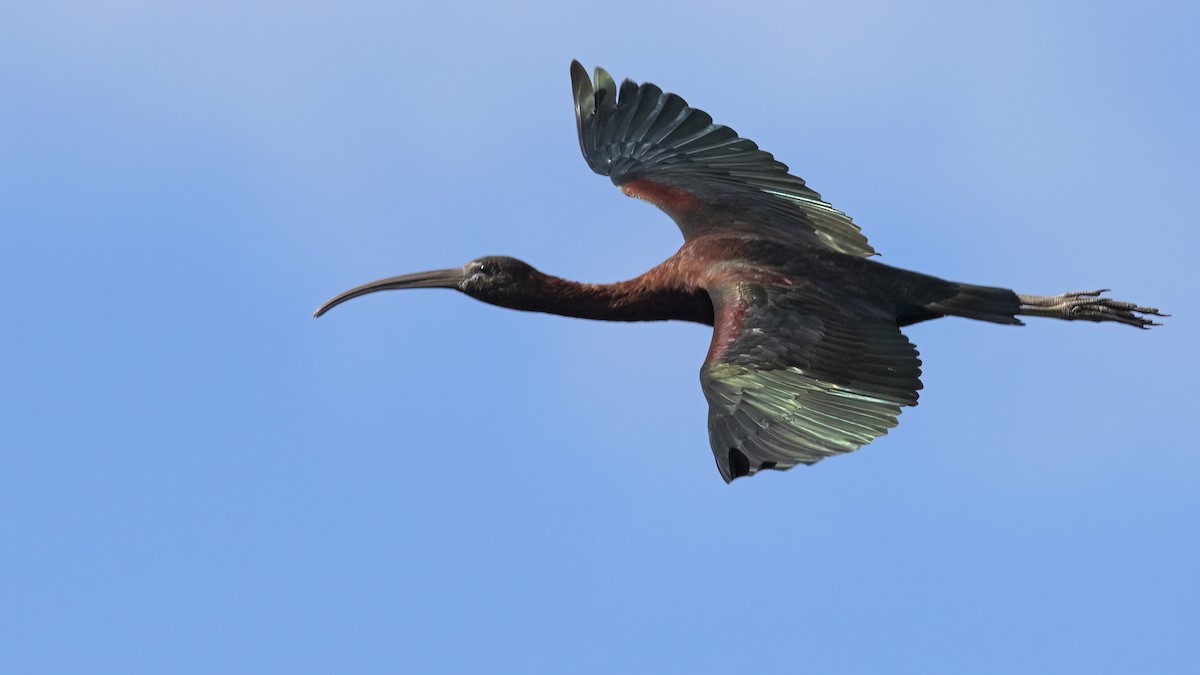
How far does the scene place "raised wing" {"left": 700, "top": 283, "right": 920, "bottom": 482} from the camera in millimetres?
12859

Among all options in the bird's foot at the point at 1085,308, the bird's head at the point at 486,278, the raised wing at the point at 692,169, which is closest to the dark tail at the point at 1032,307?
the bird's foot at the point at 1085,308

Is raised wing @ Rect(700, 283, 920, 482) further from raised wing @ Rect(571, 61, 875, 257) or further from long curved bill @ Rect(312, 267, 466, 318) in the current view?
long curved bill @ Rect(312, 267, 466, 318)

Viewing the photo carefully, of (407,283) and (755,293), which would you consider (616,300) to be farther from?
(407,283)

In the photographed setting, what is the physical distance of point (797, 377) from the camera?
1370 centimetres

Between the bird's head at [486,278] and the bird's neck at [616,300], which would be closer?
the bird's neck at [616,300]

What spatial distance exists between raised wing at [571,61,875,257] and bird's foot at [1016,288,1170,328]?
1602 millimetres

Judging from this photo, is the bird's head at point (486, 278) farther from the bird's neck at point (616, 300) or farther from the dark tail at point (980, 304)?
the dark tail at point (980, 304)

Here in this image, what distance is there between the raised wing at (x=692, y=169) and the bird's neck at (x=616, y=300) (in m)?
0.72

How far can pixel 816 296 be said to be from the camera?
573 inches

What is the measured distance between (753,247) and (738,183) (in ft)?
5.91

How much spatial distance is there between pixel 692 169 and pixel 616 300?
1.94 metres

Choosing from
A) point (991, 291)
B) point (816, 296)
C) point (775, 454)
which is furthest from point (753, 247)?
point (775, 454)

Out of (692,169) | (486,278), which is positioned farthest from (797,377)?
(692,169)

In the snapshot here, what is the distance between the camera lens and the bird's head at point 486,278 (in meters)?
16.1
